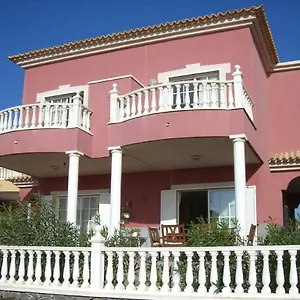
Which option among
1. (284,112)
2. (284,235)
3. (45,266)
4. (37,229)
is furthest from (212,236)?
(284,112)

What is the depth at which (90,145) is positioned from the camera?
11891mm

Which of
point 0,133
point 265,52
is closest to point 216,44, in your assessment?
point 265,52

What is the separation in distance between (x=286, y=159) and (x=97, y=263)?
6.43m

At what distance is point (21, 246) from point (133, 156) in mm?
4063

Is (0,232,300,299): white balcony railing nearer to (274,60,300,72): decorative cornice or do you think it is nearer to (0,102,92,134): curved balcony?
(0,102,92,134): curved balcony

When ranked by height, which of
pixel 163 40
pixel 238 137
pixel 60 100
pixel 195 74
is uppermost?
pixel 163 40

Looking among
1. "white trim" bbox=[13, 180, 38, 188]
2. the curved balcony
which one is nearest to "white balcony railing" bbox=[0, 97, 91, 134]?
the curved balcony

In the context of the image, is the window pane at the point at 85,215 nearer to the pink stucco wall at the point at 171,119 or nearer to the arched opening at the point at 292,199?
the pink stucco wall at the point at 171,119

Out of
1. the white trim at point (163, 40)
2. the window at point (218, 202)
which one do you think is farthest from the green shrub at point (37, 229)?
the white trim at point (163, 40)

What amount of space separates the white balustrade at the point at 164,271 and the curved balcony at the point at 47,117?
426cm

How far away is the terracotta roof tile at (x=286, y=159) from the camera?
38.0 feet

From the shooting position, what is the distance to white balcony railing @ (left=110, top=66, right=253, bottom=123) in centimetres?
984

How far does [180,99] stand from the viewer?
10.4 metres

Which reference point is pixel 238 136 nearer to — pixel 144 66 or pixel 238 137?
pixel 238 137
